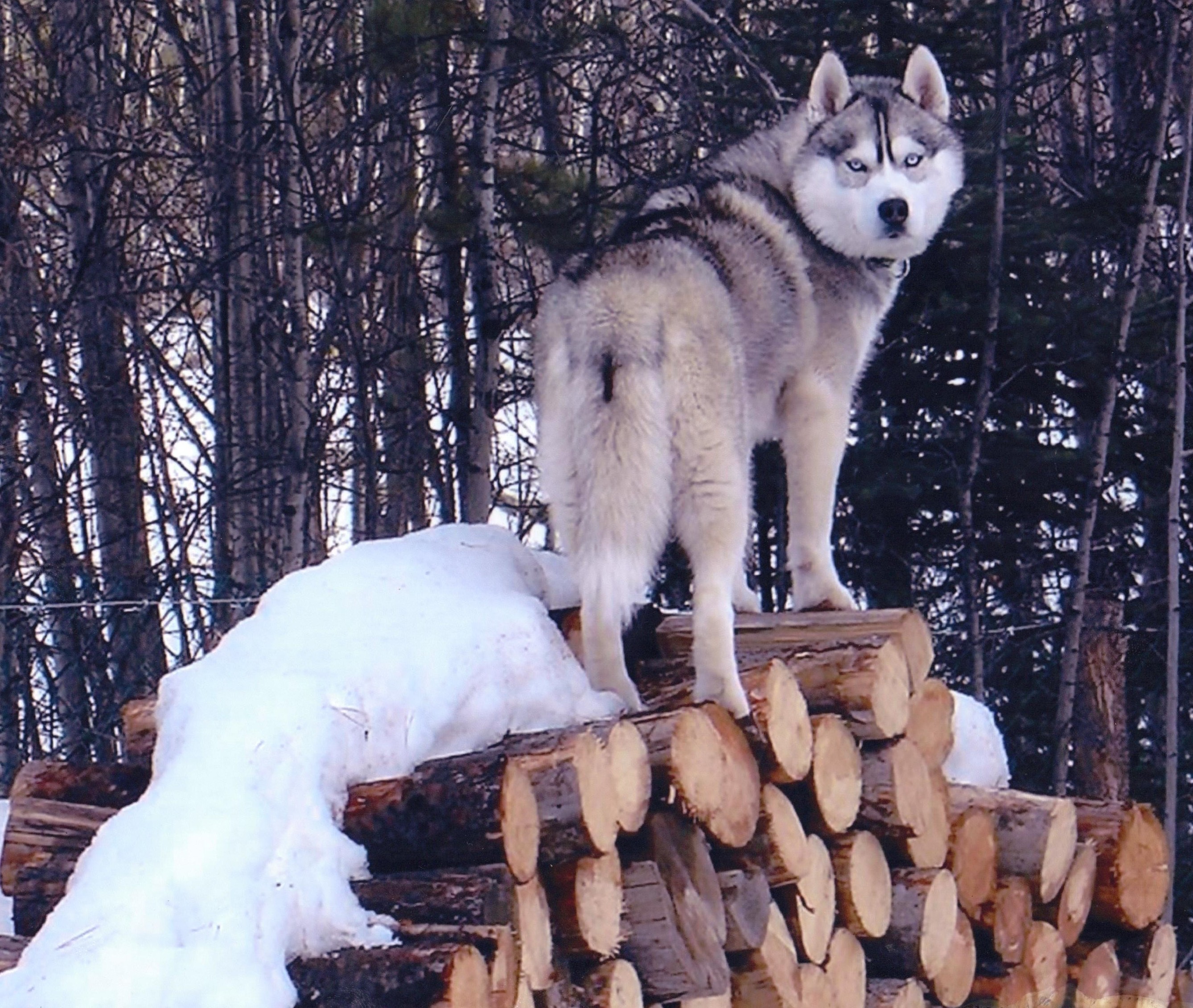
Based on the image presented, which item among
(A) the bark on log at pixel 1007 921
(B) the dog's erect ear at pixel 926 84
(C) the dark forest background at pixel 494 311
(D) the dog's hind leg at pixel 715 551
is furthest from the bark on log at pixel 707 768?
(C) the dark forest background at pixel 494 311

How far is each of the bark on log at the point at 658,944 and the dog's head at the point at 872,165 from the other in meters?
2.06

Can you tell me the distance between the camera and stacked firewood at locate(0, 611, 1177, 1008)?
117 inches

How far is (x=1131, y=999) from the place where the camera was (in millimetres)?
4574

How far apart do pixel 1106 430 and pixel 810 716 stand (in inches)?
118

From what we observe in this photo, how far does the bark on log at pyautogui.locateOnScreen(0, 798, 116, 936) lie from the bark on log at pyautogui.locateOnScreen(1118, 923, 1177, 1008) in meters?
2.95

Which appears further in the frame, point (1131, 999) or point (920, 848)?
point (1131, 999)

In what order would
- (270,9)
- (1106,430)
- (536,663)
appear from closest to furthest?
(536,663) → (1106,430) → (270,9)

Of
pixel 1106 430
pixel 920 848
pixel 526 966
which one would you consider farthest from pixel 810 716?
pixel 1106 430

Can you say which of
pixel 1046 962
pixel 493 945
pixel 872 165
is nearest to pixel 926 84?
pixel 872 165

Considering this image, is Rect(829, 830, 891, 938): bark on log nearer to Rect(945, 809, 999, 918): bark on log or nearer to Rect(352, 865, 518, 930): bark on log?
Rect(945, 809, 999, 918): bark on log

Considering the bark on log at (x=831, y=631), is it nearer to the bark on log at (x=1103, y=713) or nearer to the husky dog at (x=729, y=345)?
the husky dog at (x=729, y=345)

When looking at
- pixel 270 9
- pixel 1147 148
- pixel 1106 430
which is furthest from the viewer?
pixel 270 9

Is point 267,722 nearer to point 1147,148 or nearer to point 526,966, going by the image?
point 526,966

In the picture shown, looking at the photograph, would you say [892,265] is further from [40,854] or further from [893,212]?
[40,854]
